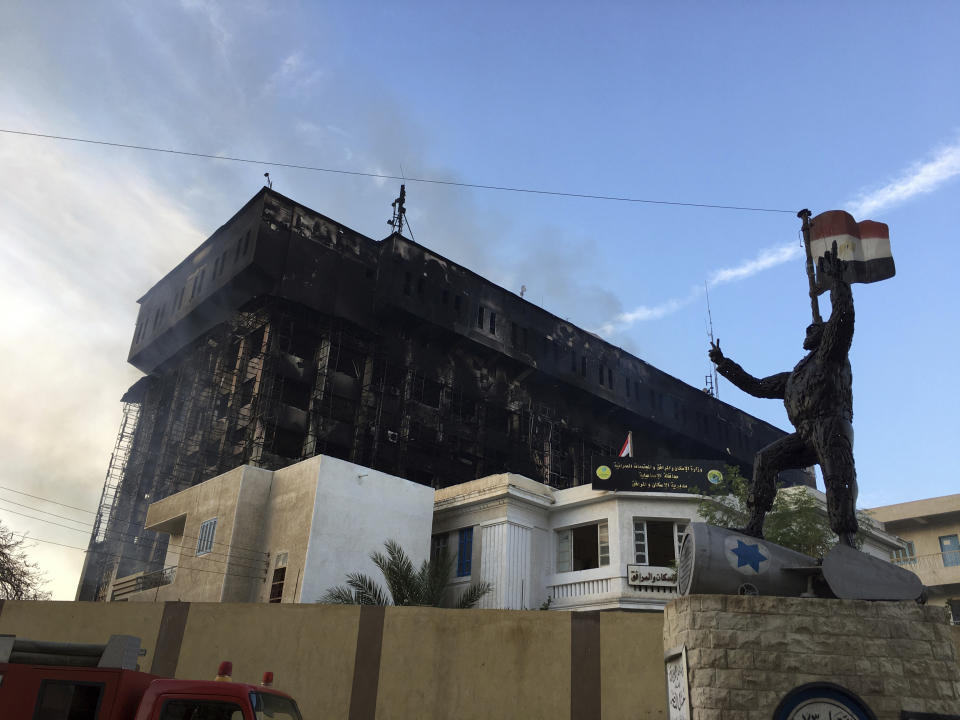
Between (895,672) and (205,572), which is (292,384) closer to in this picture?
(205,572)

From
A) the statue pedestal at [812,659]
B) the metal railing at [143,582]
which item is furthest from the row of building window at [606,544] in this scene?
the statue pedestal at [812,659]

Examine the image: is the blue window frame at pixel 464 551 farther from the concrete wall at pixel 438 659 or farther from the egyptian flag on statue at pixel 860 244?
the egyptian flag on statue at pixel 860 244

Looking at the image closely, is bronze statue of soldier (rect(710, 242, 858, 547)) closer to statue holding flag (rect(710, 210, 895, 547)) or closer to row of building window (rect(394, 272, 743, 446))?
statue holding flag (rect(710, 210, 895, 547))

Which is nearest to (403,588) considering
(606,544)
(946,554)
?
(606,544)

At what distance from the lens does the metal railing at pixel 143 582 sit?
2877cm

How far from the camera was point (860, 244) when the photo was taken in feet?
40.0

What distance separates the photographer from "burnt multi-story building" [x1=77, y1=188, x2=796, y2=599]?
4172 centimetres

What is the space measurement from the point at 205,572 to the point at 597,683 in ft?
56.2

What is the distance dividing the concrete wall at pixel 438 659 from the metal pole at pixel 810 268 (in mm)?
5470

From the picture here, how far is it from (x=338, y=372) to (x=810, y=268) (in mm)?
34249

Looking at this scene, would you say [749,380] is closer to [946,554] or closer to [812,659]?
[812,659]

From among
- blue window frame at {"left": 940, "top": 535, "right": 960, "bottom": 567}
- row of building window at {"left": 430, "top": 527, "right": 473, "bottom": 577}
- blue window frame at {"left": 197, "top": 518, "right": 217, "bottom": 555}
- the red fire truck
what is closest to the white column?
row of building window at {"left": 430, "top": 527, "right": 473, "bottom": 577}

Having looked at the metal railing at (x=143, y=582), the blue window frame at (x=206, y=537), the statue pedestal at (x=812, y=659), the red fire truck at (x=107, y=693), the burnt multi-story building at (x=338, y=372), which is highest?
the burnt multi-story building at (x=338, y=372)

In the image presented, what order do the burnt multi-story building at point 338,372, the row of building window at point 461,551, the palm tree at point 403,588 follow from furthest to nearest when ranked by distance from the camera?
the burnt multi-story building at point 338,372
the row of building window at point 461,551
the palm tree at point 403,588
